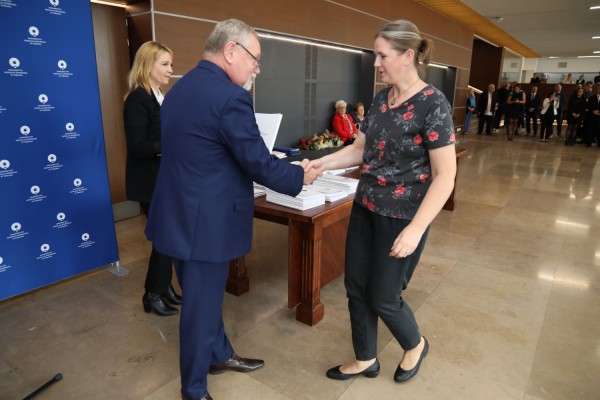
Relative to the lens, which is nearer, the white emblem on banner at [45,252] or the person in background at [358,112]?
the white emblem on banner at [45,252]

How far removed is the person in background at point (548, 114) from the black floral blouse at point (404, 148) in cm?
1191

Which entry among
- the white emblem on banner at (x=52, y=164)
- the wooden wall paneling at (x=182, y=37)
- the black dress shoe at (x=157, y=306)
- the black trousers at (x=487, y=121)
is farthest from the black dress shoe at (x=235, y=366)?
the black trousers at (x=487, y=121)

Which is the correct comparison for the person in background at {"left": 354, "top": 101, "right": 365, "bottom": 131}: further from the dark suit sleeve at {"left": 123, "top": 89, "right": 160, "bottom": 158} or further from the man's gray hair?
the man's gray hair

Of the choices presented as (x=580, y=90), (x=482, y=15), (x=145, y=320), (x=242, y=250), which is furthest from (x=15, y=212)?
(x=580, y=90)

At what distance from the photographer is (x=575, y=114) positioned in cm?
1071

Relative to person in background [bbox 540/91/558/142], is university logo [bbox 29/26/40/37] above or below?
above

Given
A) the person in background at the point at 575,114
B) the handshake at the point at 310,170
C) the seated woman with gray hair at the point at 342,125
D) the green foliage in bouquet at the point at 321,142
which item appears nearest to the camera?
the handshake at the point at 310,170

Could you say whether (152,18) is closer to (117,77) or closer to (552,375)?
(117,77)

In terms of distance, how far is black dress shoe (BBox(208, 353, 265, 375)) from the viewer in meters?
2.04

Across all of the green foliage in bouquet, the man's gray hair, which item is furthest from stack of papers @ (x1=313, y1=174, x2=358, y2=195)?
the green foliage in bouquet

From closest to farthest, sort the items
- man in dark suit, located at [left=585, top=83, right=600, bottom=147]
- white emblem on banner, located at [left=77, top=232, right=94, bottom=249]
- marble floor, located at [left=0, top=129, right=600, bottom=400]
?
marble floor, located at [left=0, top=129, right=600, bottom=400]
white emblem on banner, located at [left=77, top=232, right=94, bottom=249]
man in dark suit, located at [left=585, top=83, right=600, bottom=147]

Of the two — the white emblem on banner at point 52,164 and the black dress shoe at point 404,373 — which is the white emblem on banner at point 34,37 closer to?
the white emblem on banner at point 52,164

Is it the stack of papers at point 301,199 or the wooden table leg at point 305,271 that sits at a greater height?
the stack of papers at point 301,199

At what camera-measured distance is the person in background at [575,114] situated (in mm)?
10742
